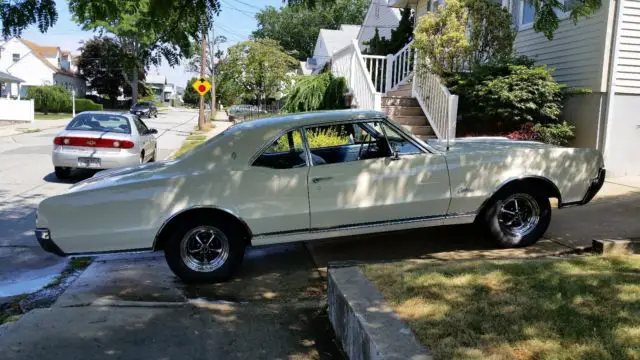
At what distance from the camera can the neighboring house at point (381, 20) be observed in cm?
3044

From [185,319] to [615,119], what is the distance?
8989mm

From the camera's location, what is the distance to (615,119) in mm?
10469

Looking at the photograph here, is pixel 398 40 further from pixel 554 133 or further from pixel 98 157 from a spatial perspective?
pixel 98 157

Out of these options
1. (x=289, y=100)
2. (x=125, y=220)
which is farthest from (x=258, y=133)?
(x=289, y=100)

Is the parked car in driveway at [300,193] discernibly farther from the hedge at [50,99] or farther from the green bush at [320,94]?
the hedge at [50,99]

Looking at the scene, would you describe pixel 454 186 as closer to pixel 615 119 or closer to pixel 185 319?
pixel 185 319

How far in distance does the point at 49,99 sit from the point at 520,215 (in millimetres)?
53764

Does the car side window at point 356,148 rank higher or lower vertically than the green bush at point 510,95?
lower

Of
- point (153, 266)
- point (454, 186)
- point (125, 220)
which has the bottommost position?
point (153, 266)

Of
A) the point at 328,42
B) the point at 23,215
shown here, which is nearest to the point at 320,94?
the point at 23,215

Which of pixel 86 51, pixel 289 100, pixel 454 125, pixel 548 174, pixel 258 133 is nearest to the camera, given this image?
pixel 258 133

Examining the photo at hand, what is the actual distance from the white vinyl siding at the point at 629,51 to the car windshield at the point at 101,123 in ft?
31.5

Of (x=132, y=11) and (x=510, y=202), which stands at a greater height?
(x=132, y=11)

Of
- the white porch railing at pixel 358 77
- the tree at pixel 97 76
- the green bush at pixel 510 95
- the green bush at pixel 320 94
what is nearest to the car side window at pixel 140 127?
the green bush at pixel 320 94
